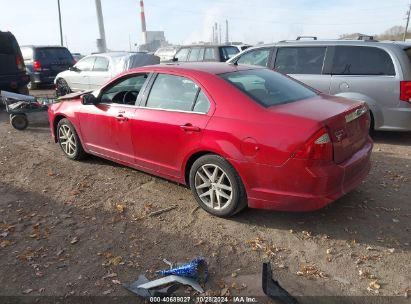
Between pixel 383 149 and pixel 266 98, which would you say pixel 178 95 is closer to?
pixel 266 98

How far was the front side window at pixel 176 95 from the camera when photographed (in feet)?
13.6

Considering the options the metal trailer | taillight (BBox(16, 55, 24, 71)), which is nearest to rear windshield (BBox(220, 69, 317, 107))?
the metal trailer

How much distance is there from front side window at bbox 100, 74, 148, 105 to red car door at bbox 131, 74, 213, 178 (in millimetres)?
326

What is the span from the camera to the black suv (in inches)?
607

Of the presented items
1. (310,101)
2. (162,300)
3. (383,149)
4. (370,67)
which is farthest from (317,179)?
(370,67)

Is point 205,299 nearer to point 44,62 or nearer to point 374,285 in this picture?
point 374,285

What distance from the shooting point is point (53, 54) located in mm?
15844

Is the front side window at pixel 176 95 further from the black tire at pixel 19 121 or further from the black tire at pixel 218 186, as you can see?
the black tire at pixel 19 121

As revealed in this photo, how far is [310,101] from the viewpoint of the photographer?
4.07m

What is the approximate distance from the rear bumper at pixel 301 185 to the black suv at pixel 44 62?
14.1m

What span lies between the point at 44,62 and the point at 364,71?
1296 cm

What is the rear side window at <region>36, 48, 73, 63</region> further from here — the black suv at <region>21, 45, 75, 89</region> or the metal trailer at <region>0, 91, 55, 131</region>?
the metal trailer at <region>0, 91, 55, 131</region>

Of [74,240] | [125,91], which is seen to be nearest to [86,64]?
[125,91]

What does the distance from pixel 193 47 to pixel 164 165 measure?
9943mm
